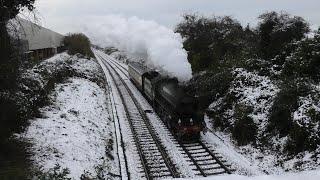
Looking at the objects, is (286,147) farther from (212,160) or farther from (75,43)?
(75,43)

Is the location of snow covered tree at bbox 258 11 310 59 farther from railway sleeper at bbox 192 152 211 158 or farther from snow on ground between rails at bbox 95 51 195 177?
railway sleeper at bbox 192 152 211 158

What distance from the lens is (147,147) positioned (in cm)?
2017

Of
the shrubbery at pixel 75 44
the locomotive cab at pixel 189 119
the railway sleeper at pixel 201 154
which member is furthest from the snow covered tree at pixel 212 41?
the shrubbery at pixel 75 44

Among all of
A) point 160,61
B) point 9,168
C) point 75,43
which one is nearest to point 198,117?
point 160,61

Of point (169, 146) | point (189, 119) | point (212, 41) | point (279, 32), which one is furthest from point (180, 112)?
point (212, 41)

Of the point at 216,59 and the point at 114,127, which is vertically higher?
the point at 216,59

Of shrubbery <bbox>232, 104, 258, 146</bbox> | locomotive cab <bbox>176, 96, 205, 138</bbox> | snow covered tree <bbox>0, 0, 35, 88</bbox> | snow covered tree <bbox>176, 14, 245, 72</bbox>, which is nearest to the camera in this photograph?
snow covered tree <bbox>0, 0, 35, 88</bbox>

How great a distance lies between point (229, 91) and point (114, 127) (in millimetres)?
7202

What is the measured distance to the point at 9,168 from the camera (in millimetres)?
14266

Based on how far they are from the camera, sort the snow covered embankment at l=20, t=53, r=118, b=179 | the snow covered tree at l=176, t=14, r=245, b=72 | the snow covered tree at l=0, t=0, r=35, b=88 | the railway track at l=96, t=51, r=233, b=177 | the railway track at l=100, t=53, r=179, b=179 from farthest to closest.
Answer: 1. the snow covered tree at l=176, t=14, r=245, b=72
2. the railway track at l=100, t=53, r=179, b=179
3. the railway track at l=96, t=51, r=233, b=177
4. the snow covered embankment at l=20, t=53, r=118, b=179
5. the snow covered tree at l=0, t=0, r=35, b=88

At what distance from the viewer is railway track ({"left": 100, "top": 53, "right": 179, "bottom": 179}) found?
54.8 ft

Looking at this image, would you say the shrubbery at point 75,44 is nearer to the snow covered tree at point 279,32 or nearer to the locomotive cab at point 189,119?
the snow covered tree at point 279,32

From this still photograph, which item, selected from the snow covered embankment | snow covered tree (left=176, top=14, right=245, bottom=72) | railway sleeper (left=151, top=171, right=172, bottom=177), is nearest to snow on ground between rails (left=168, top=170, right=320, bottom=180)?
railway sleeper (left=151, top=171, right=172, bottom=177)

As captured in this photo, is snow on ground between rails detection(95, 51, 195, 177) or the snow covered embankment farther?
snow on ground between rails detection(95, 51, 195, 177)
